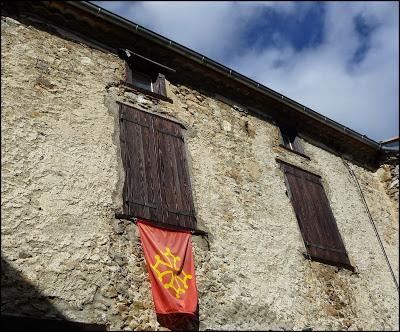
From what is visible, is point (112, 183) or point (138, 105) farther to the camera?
point (138, 105)

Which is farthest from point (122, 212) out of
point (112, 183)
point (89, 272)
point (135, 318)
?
point (135, 318)

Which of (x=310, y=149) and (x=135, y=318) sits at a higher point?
(x=310, y=149)

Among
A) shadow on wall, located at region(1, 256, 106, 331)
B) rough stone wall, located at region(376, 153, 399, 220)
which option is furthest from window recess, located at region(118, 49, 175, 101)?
rough stone wall, located at region(376, 153, 399, 220)

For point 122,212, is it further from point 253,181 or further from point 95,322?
point 253,181

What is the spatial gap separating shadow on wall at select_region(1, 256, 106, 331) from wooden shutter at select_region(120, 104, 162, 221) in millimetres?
1428

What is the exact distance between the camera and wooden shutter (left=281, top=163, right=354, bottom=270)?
686 cm

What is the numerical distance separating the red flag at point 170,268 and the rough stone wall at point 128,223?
124 mm

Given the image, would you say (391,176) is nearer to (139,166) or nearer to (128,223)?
(139,166)

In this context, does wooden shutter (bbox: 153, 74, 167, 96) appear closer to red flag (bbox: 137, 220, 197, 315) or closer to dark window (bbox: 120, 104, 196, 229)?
dark window (bbox: 120, 104, 196, 229)

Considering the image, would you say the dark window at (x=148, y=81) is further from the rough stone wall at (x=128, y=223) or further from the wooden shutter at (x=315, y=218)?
the wooden shutter at (x=315, y=218)

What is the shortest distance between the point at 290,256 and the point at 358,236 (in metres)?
2.20

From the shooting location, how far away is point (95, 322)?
417cm

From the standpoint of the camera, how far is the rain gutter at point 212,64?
6395 millimetres

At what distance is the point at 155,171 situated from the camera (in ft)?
18.9
